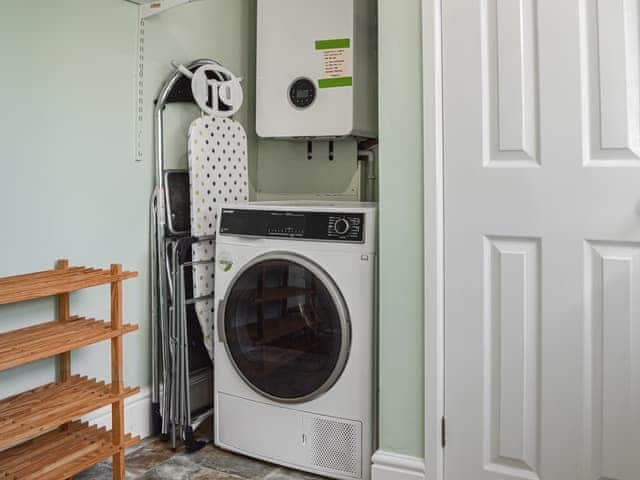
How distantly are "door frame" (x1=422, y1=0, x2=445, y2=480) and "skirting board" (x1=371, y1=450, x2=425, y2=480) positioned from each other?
4 cm

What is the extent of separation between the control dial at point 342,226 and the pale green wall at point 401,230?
14 centimetres

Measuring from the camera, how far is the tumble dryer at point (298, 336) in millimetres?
2033

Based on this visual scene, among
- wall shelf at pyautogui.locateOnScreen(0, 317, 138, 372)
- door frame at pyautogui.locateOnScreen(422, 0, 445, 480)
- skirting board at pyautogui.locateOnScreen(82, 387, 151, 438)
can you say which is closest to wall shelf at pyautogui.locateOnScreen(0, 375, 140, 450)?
wall shelf at pyautogui.locateOnScreen(0, 317, 138, 372)

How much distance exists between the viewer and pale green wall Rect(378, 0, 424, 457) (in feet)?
6.26

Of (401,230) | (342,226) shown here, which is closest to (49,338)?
(342,226)

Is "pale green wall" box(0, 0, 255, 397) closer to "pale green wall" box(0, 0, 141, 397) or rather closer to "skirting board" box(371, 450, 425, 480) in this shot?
"pale green wall" box(0, 0, 141, 397)

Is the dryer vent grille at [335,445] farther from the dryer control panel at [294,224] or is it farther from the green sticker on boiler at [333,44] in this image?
the green sticker on boiler at [333,44]

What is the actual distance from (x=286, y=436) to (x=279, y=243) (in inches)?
29.1

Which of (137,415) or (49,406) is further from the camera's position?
(137,415)

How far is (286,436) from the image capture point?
2178mm

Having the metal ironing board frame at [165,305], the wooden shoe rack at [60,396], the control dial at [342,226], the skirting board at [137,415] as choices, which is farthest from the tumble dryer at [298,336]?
the wooden shoe rack at [60,396]

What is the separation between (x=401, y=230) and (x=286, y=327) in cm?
59

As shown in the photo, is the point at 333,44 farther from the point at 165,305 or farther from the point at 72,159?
the point at 165,305

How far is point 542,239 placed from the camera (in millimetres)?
1714
